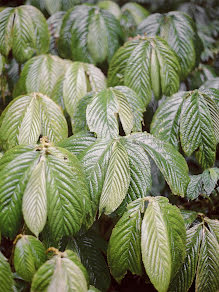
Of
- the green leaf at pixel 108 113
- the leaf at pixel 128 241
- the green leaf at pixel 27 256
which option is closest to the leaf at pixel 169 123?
the green leaf at pixel 108 113

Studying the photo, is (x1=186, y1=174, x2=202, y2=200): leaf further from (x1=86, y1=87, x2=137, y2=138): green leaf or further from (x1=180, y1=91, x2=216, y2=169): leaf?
(x1=86, y1=87, x2=137, y2=138): green leaf

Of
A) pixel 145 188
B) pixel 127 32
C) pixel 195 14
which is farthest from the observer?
pixel 195 14

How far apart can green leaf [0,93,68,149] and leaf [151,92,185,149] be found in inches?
14.9

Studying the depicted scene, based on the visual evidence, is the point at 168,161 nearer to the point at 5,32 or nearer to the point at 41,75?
the point at 41,75

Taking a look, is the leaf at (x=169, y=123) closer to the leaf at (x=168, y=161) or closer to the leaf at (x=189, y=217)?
the leaf at (x=168, y=161)

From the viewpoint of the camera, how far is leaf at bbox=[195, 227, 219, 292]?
1139 millimetres

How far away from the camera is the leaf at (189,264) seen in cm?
116

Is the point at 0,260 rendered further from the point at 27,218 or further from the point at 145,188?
the point at 145,188

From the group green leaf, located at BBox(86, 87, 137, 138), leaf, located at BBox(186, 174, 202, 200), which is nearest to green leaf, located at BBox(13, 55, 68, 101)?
green leaf, located at BBox(86, 87, 137, 138)

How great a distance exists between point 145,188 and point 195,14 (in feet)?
6.10

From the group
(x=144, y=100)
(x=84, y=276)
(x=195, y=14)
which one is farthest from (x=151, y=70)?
(x=195, y=14)

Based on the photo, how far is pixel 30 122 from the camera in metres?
1.20

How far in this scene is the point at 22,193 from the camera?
3.08 feet

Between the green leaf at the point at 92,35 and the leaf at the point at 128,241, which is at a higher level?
the green leaf at the point at 92,35
